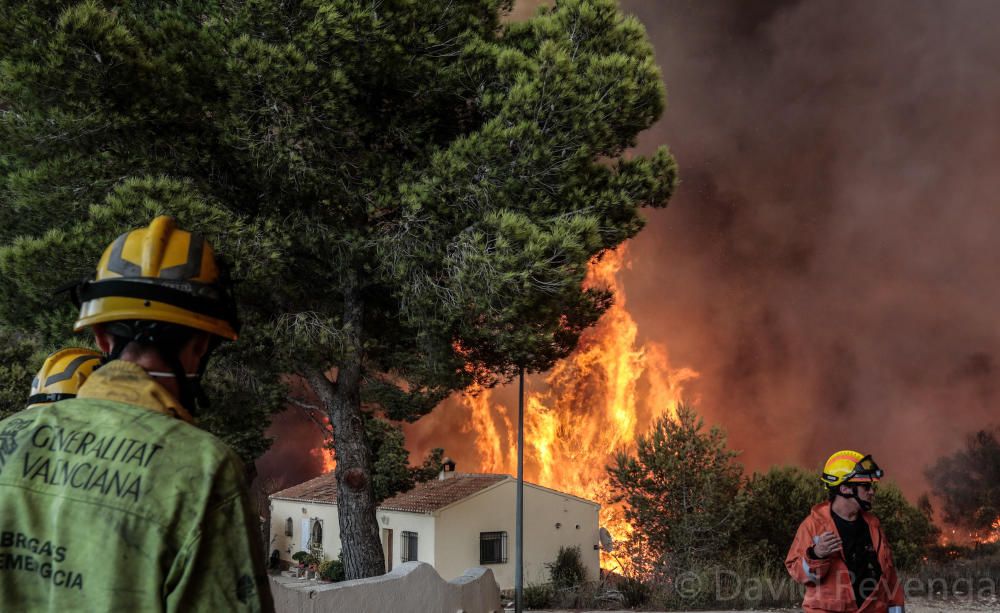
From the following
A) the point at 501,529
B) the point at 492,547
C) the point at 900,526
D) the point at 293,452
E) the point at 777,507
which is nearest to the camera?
the point at 900,526

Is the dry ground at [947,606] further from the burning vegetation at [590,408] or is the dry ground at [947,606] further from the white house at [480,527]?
the burning vegetation at [590,408]

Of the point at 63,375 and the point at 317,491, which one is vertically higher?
the point at 317,491

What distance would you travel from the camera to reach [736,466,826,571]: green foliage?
23.2m

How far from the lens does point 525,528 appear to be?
28.9 metres

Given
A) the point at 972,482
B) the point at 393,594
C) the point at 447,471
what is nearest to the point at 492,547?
the point at 447,471

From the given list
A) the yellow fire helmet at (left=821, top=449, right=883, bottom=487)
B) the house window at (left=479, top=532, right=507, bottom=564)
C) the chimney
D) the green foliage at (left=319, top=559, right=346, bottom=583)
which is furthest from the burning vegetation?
the yellow fire helmet at (left=821, top=449, right=883, bottom=487)

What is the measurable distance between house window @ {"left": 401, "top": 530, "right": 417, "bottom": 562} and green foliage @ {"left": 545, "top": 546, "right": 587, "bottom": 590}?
489cm

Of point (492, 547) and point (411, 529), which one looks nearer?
point (411, 529)

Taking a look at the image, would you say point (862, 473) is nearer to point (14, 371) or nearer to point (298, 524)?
point (14, 371)

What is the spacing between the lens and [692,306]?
55344mm

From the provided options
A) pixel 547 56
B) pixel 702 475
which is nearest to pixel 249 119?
pixel 547 56

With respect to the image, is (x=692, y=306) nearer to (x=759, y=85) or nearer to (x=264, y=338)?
(x=759, y=85)

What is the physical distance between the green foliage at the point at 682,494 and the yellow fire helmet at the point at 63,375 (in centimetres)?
1643

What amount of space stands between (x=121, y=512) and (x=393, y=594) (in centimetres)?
694
